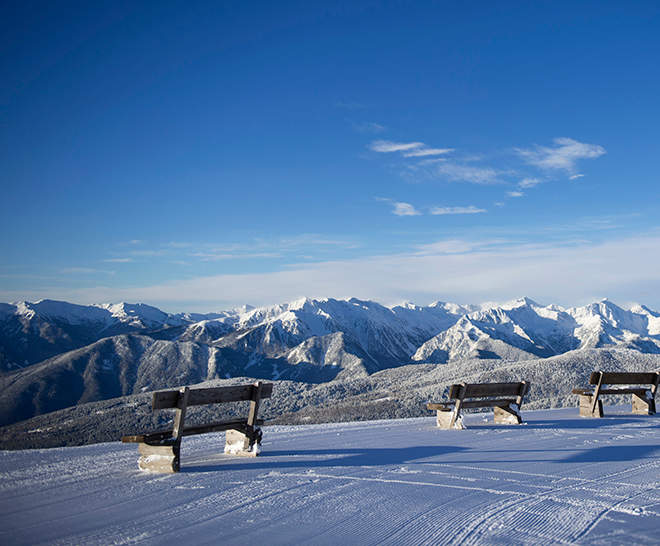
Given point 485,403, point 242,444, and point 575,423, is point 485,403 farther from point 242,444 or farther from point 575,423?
point 242,444

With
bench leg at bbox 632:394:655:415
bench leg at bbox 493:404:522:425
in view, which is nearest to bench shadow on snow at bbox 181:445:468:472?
bench leg at bbox 493:404:522:425

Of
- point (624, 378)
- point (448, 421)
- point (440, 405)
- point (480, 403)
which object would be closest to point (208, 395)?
point (440, 405)

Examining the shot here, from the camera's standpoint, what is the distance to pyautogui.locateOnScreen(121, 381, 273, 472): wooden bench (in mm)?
8398

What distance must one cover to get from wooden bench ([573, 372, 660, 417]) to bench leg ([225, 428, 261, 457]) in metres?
9.39

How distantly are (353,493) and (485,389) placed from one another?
6583 millimetres

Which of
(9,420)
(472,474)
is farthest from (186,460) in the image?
(9,420)

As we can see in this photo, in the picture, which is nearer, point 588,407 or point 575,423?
point 575,423

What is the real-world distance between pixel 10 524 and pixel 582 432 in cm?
1134

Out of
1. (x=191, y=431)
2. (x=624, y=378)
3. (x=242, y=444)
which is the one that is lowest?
(x=242, y=444)

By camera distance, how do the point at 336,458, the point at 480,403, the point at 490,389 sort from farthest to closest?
the point at 480,403, the point at 490,389, the point at 336,458

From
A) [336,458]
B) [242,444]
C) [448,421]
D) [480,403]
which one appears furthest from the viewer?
[448,421]

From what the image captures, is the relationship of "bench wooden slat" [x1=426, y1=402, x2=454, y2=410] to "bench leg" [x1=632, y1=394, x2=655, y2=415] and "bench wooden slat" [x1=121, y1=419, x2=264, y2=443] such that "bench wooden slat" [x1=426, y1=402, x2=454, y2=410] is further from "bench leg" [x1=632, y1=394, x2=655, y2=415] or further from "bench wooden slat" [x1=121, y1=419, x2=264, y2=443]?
"bench leg" [x1=632, y1=394, x2=655, y2=415]

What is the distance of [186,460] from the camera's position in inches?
372

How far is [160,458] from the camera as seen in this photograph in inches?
331
